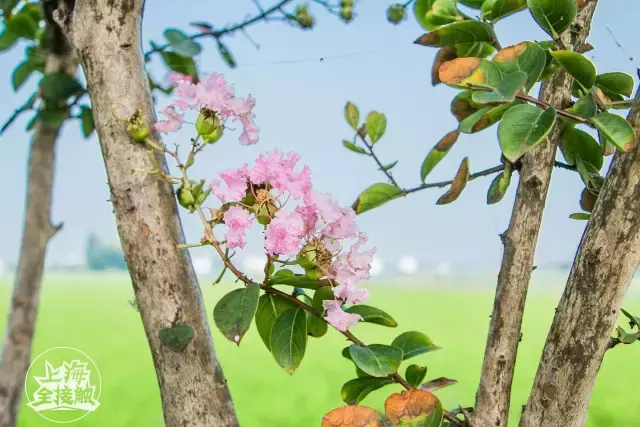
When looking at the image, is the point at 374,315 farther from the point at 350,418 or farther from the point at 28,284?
the point at 28,284

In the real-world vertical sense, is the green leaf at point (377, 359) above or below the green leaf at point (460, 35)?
below

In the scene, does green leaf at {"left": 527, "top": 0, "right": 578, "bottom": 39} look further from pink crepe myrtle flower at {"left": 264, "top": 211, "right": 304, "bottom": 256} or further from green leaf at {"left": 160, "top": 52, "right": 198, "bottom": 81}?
green leaf at {"left": 160, "top": 52, "right": 198, "bottom": 81}

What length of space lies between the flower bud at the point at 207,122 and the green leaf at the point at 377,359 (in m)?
0.25

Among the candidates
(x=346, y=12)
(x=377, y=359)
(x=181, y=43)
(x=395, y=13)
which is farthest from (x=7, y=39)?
(x=377, y=359)

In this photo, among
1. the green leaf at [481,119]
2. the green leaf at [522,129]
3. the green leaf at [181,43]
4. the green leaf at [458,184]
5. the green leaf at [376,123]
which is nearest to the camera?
the green leaf at [522,129]

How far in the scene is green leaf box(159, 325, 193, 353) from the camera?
612 millimetres

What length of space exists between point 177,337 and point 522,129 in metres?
0.36

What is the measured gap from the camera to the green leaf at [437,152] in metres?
0.73

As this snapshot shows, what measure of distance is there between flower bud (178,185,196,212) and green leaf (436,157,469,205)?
26cm

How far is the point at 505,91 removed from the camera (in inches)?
18.9

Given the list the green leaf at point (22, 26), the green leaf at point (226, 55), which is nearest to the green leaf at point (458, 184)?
the green leaf at point (226, 55)

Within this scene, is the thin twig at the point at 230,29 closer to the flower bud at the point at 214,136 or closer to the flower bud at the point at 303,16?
the flower bud at the point at 303,16

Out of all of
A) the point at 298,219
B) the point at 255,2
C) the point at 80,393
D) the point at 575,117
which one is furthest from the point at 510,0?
the point at 80,393

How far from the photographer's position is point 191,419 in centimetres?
64
